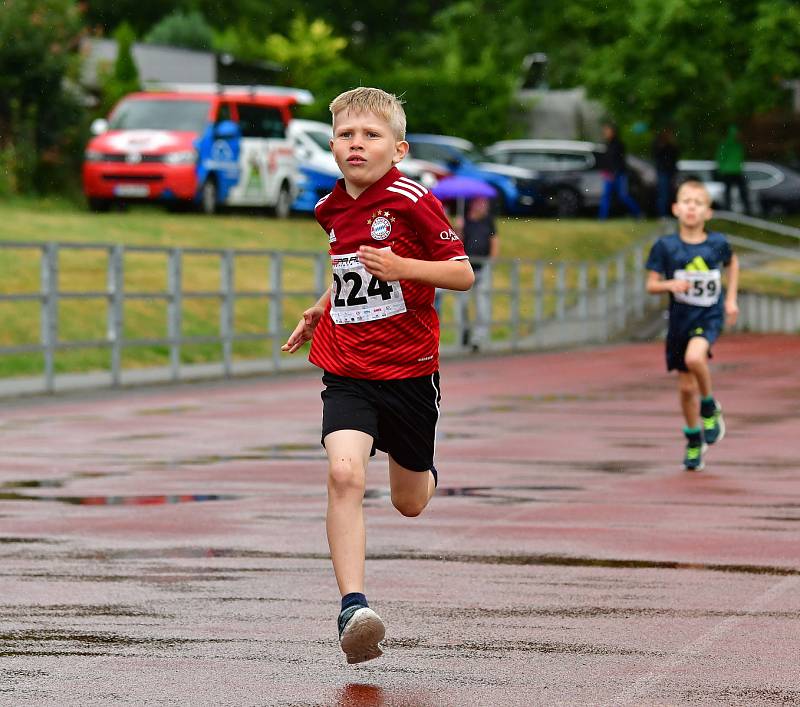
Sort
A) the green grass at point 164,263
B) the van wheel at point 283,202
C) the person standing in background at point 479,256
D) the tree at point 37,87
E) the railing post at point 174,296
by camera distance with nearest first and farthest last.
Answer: the railing post at point 174,296 < the green grass at point 164,263 < the person standing in background at point 479,256 < the van wheel at point 283,202 < the tree at point 37,87

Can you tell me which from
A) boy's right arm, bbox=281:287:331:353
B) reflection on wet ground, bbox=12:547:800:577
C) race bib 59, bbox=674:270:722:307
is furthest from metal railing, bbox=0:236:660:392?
boy's right arm, bbox=281:287:331:353

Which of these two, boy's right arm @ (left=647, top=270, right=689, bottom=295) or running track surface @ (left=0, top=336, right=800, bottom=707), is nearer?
running track surface @ (left=0, top=336, right=800, bottom=707)

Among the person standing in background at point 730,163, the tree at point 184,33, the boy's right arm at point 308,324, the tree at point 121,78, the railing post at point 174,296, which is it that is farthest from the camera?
the tree at point 184,33

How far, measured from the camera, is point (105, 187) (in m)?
35.7

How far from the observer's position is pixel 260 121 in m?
36.7

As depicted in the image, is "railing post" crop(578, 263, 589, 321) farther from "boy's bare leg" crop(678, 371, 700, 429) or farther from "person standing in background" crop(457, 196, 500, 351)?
"boy's bare leg" crop(678, 371, 700, 429)

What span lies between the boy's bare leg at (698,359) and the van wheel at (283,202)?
2488 centimetres

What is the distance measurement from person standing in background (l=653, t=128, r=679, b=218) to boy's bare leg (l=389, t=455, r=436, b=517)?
34365 millimetres

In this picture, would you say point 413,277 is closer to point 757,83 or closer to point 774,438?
point 774,438

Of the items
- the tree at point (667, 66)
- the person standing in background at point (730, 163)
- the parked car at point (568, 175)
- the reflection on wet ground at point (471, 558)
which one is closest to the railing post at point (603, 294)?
the tree at point (667, 66)

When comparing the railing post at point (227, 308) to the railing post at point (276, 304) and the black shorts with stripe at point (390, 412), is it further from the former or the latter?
the black shorts with stripe at point (390, 412)

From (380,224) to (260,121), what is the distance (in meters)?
29.9

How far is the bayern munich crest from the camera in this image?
709 centimetres

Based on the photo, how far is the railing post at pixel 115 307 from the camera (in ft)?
66.3
